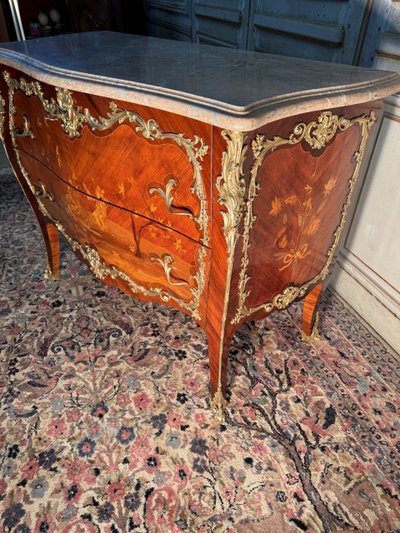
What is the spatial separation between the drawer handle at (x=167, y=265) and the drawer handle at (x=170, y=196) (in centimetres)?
18

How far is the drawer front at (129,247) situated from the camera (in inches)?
45.7

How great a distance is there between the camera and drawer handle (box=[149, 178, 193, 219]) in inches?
40.5

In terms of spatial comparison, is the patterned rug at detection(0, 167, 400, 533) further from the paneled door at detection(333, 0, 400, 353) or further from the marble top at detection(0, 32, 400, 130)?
the marble top at detection(0, 32, 400, 130)

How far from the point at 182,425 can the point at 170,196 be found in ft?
2.58

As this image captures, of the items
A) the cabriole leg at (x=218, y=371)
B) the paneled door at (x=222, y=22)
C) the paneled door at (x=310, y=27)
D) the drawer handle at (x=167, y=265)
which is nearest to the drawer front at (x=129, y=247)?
the drawer handle at (x=167, y=265)

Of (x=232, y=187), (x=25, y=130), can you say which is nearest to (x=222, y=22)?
(x=25, y=130)

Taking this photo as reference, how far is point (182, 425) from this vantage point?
1.35m

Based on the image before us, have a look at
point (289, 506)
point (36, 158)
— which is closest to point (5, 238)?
point (36, 158)

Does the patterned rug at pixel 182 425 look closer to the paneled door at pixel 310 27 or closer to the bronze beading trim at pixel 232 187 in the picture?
the bronze beading trim at pixel 232 187

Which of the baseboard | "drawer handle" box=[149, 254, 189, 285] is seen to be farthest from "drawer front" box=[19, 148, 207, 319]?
the baseboard

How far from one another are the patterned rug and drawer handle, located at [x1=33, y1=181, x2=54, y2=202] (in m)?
0.51

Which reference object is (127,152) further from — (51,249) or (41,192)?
(51,249)

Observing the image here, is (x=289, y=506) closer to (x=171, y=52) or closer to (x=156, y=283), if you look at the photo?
(x=156, y=283)

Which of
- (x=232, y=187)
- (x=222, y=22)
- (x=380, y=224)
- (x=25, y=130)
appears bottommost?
(x=380, y=224)
